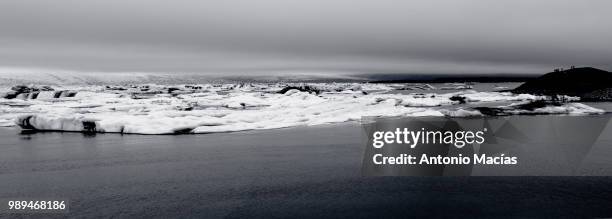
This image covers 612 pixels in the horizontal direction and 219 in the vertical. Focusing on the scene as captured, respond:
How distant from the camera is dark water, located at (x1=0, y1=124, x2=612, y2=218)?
559 cm

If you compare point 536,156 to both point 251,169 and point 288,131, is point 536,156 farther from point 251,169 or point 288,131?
point 288,131

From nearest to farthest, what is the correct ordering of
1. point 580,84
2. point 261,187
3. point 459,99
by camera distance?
1. point 261,187
2. point 459,99
3. point 580,84

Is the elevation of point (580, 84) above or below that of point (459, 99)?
above

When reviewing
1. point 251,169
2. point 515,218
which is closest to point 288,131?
point 251,169

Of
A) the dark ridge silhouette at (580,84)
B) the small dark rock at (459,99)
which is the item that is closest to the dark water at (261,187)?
the small dark rock at (459,99)

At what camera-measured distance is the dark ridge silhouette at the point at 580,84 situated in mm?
33094

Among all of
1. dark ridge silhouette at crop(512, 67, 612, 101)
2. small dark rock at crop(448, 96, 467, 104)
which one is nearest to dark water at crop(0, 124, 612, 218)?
small dark rock at crop(448, 96, 467, 104)

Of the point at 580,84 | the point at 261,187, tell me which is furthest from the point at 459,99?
the point at 261,187

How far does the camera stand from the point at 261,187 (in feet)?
22.2

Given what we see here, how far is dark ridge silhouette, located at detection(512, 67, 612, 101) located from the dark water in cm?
2959

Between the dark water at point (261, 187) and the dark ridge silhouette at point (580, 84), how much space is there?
97.1 ft

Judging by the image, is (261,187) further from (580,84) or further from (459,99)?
(580,84)

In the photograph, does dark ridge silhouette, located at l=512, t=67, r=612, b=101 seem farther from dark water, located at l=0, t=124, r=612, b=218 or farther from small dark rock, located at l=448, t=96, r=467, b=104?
dark water, located at l=0, t=124, r=612, b=218

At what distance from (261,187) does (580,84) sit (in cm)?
3505
